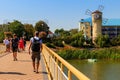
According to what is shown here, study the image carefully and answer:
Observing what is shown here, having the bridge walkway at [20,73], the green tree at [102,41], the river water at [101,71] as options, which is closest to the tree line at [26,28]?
the green tree at [102,41]

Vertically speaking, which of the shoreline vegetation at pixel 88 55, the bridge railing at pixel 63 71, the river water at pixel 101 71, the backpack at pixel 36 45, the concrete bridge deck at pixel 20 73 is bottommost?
the river water at pixel 101 71

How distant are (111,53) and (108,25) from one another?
74.2 m

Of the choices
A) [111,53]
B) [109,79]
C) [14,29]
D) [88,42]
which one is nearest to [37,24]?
[14,29]

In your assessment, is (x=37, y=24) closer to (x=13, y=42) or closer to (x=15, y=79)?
(x=13, y=42)

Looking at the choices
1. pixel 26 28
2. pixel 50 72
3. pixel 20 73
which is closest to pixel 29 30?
pixel 26 28

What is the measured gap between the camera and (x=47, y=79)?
13328 mm

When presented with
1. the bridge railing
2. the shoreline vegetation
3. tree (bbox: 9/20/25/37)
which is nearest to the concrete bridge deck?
the bridge railing

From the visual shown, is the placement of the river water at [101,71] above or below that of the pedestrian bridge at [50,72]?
below

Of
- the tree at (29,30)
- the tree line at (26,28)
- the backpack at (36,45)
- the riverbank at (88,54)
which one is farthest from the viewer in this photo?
the tree at (29,30)

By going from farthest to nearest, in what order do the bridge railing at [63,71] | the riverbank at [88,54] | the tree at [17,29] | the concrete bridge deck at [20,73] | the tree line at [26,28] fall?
the tree at [17,29]
the tree line at [26,28]
the riverbank at [88,54]
the concrete bridge deck at [20,73]
the bridge railing at [63,71]

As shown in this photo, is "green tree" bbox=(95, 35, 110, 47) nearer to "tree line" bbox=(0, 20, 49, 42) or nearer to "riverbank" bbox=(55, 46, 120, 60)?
"tree line" bbox=(0, 20, 49, 42)

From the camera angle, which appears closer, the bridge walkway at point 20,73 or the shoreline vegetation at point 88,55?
the bridge walkway at point 20,73

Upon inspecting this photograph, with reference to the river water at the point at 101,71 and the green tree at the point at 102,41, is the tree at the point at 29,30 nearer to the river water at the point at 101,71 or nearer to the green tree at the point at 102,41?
the green tree at the point at 102,41

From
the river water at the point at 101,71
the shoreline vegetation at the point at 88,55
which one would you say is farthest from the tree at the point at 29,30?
the river water at the point at 101,71
